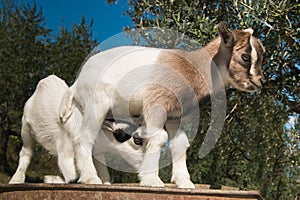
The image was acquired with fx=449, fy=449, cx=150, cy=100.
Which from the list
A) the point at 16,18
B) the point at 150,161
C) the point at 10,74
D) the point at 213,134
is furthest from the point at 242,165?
the point at 16,18

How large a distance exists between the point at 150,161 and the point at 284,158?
4.91 metres

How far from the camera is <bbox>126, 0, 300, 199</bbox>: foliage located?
16.6ft

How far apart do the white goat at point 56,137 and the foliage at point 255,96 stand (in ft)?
5.61

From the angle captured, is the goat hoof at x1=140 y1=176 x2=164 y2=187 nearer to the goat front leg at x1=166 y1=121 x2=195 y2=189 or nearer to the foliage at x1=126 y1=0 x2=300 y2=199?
the goat front leg at x1=166 y1=121 x2=195 y2=189

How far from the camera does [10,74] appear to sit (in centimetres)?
1240

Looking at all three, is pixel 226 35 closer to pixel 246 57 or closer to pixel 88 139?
pixel 246 57

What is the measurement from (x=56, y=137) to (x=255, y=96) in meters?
3.13

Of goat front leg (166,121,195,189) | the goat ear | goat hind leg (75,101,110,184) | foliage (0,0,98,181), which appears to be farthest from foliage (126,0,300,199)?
foliage (0,0,98,181)

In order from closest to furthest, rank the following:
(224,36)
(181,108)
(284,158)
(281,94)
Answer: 1. (181,108)
2. (224,36)
3. (281,94)
4. (284,158)

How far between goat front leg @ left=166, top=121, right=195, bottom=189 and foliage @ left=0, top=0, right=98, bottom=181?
8.76 meters

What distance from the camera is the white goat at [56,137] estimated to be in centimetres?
379

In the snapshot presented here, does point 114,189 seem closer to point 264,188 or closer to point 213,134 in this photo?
point 213,134

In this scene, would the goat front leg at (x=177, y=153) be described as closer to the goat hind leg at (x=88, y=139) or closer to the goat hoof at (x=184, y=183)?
the goat hoof at (x=184, y=183)

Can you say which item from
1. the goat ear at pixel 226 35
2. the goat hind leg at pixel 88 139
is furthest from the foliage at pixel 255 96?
the goat hind leg at pixel 88 139
